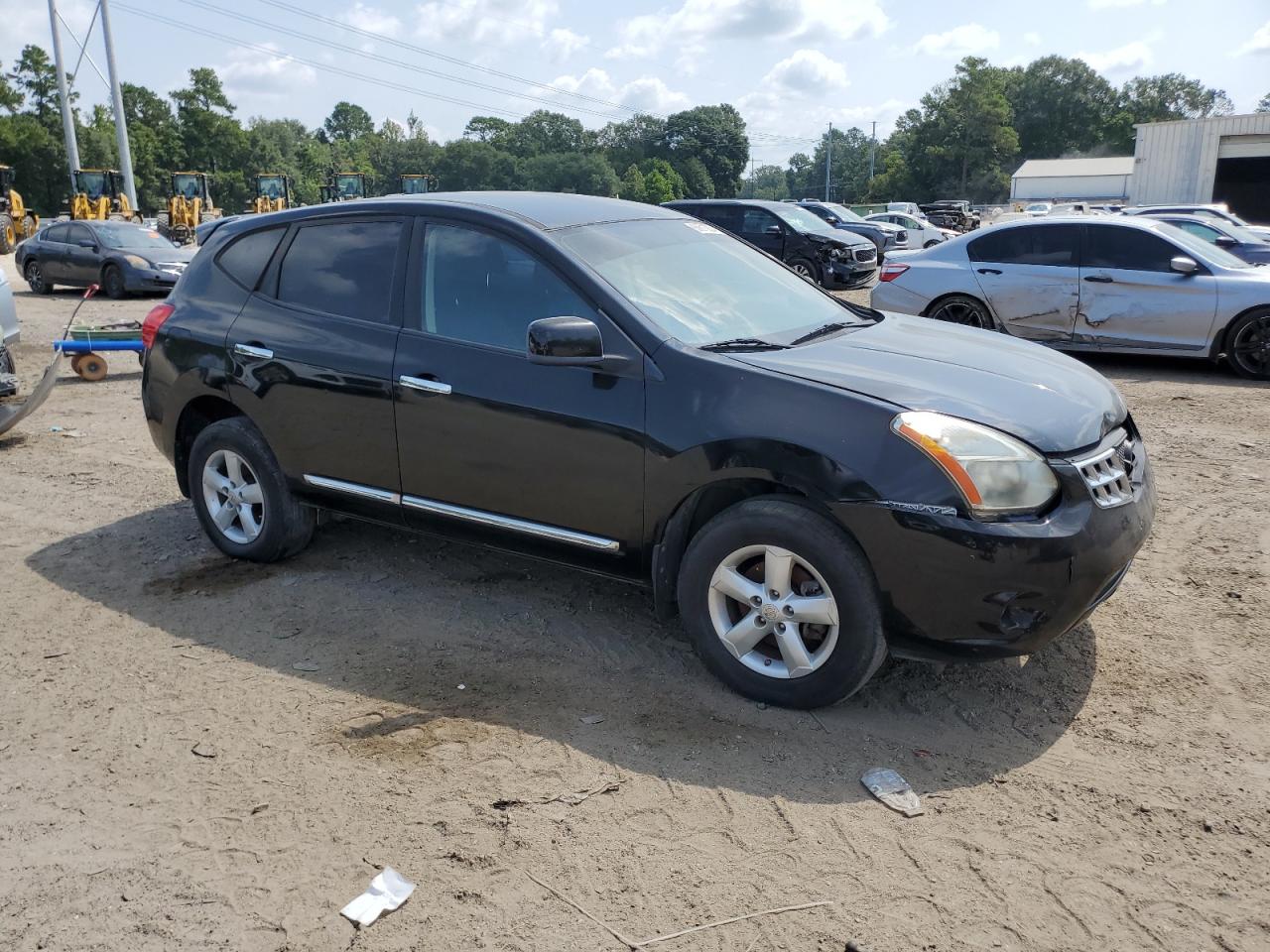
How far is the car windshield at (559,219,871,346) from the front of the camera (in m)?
4.08

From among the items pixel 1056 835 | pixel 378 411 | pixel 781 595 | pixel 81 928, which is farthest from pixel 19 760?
pixel 1056 835

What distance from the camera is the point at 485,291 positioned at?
4312mm

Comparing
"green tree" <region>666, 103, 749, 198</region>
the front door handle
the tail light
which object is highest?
"green tree" <region>666, 103, 749, 198</region>

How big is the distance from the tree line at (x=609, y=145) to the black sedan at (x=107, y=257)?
47228 millimetres

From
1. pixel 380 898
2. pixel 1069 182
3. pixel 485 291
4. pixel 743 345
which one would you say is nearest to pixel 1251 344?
pixel 743 345

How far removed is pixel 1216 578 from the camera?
15.7 ft

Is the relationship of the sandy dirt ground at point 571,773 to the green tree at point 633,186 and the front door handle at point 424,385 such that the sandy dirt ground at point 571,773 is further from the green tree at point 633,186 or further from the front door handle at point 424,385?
the green tree at point 633,186

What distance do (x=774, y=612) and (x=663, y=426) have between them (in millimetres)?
794

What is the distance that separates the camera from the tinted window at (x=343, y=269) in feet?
15.1

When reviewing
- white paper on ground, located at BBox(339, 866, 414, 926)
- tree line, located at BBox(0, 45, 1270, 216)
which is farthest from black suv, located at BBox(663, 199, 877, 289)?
tree line, located at BBox(0, 45, 1270, 216)

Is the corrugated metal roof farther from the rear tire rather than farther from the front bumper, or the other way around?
the front bumper

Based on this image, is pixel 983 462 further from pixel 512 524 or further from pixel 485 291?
pixel 485 291

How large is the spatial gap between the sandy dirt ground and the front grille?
79 cm

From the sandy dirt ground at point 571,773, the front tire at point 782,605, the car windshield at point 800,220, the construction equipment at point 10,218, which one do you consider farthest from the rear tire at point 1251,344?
the construction equipment at point 10,218
